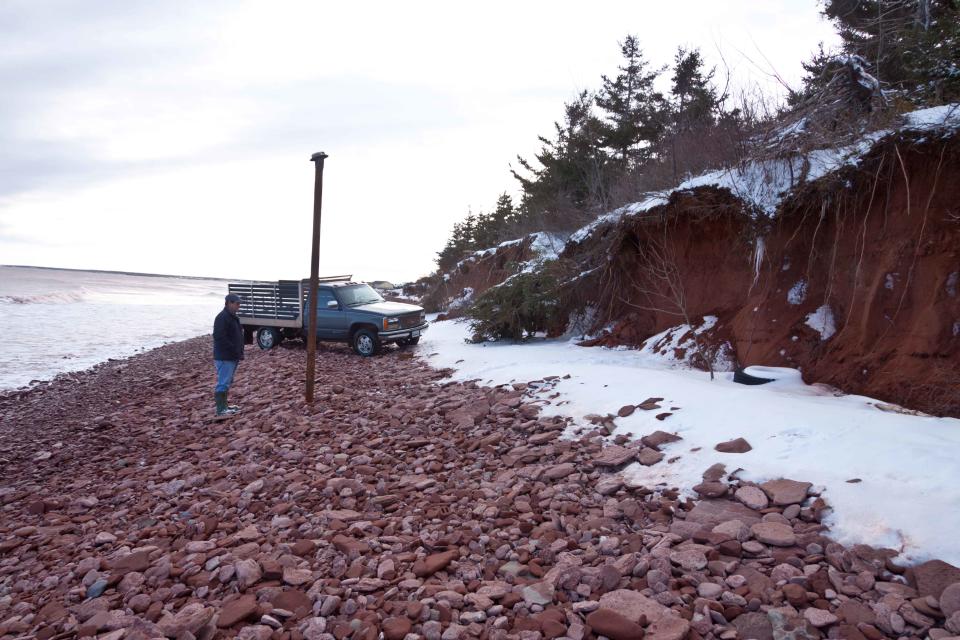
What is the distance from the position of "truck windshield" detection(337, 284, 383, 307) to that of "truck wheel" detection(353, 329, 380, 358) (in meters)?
0.96

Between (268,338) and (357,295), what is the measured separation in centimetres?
333

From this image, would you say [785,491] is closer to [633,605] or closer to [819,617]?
[819,617]

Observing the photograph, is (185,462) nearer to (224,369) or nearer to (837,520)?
(224,369)

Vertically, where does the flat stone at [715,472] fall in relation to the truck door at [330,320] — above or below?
below

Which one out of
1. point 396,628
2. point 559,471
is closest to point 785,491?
point 559,471

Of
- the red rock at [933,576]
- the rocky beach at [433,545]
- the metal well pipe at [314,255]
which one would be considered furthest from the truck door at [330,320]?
the red rock at [933,576]

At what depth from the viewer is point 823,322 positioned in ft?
24.7

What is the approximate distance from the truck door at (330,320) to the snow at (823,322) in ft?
35.2

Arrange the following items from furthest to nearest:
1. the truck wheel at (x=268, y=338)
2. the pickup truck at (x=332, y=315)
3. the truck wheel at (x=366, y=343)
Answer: the truck wheel at (x=268, y=338), the pickup truck at (x=332, y=315), the truck wheel at (x=366, y=343)

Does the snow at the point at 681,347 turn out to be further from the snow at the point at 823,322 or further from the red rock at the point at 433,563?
the red rock at the point at 433,563

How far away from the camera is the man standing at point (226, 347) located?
8648 millimetres

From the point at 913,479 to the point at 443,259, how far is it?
43.0m

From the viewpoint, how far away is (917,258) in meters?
6.62

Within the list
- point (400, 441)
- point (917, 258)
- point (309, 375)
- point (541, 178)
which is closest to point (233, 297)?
point (309, 375)
